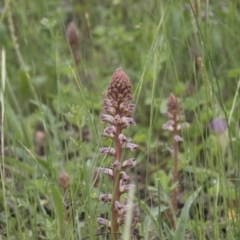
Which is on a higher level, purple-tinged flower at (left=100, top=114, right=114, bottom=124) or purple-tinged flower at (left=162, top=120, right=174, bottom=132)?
purple-tinged flower at (left=100, top=114, right=114, bottom=124)

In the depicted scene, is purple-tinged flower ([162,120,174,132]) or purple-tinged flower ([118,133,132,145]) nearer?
purple-tinged flower ([118,133,132,145])

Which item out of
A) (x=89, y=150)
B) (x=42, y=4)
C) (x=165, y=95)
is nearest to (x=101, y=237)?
(x=89, y=150)

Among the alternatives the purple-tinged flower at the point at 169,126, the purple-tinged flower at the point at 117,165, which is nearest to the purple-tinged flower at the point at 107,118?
the purple-tinged flower at the point at 117,165

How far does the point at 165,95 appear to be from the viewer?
10.5 ft

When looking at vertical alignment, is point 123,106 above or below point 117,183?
above

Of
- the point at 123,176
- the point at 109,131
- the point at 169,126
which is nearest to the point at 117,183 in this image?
the point at 123,176

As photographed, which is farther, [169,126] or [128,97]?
[169,126]

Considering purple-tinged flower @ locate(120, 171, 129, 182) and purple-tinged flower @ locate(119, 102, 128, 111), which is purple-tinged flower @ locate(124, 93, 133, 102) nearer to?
purple-tinged flower @ locate(119, 102, 128, 111)

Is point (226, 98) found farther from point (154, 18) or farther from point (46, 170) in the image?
point (46, 170)

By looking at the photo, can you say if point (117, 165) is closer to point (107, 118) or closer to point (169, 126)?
point (107, 118)

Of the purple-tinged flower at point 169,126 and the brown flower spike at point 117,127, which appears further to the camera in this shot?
the purple-tinged flower at point 169,126

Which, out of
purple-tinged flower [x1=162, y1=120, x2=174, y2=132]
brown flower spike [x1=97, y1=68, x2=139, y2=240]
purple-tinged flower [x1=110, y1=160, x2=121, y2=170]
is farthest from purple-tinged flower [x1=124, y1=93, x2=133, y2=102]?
purple-tinged flower [x1=162, y1=120, x2=174, y2=132]

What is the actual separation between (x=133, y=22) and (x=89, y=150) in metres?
1.21

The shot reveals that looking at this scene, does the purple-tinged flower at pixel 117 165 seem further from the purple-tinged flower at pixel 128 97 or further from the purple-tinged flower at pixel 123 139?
the purple-tinged flower at pixel 128 97
